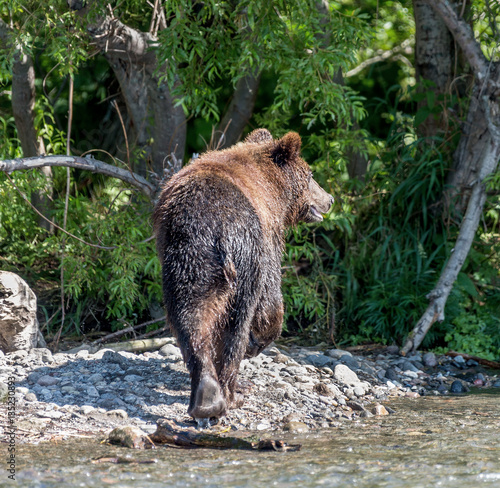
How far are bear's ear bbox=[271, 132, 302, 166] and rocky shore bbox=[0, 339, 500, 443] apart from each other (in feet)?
5.29

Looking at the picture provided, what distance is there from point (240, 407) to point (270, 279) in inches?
33.3

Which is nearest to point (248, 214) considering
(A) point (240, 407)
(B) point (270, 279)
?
(B) point (270, 279)

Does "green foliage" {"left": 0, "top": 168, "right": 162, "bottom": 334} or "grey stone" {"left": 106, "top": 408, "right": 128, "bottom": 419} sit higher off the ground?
"green foliage" {"left": 0, "top": 168, "right": 162, "bottom": 334}

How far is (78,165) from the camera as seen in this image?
5711 millimetres

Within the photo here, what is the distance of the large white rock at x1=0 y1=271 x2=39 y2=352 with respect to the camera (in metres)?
5.45

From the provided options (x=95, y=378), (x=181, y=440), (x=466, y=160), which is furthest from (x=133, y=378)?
(x=466, y=160)

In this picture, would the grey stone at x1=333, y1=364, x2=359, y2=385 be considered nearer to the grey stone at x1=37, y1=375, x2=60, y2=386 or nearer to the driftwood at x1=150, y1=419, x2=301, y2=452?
the driftwood at x1=150, y1=419, x2=301, y2=452

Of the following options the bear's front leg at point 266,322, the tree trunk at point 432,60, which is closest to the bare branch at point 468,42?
the tree trunk at point 432,60

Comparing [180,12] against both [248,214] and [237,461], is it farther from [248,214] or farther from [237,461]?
[237,461]

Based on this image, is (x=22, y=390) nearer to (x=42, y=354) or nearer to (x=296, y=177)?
(x=42, y=354)

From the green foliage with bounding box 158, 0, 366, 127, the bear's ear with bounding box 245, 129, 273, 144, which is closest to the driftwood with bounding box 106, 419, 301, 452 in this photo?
the bear's ear with bounding box 245, 129, 273, 144

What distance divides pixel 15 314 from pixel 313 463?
3031 mm

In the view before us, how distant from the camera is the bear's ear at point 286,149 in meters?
4.96

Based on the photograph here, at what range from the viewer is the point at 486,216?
7.89 metres
